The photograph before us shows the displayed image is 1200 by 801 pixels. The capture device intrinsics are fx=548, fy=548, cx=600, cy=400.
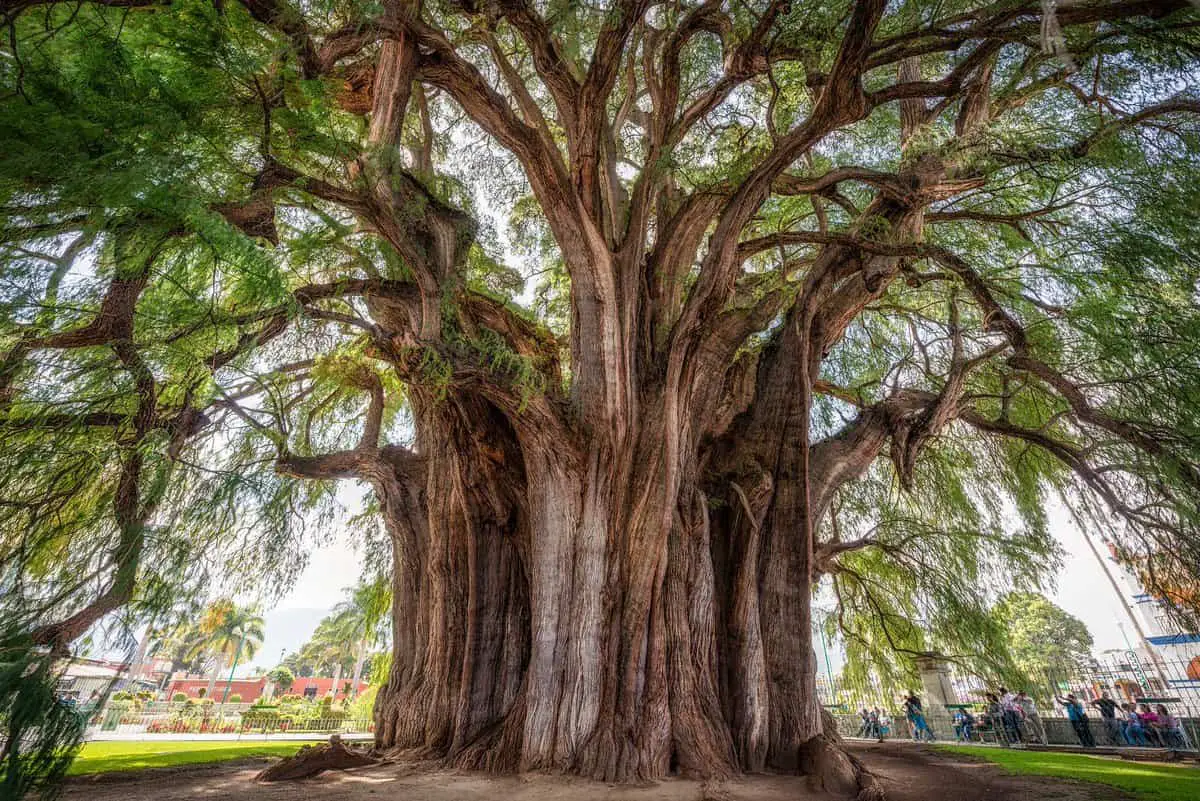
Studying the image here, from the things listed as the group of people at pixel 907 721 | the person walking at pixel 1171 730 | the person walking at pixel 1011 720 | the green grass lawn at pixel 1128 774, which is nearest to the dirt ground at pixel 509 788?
the green grass lawn at pixel 1128 774

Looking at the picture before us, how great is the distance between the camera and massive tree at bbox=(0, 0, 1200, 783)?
2.71m

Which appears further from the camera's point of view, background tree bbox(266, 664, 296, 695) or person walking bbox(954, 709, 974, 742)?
background tree bbox(266, 664, 296, 695)

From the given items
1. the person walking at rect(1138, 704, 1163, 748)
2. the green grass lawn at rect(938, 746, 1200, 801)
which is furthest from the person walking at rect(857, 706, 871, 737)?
the green grass lawn at rect(938, 746, 1200, 801)

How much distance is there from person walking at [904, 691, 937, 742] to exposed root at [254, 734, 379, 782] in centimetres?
810

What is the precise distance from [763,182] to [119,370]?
4.30m

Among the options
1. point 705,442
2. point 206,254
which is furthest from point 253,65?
point 705,442

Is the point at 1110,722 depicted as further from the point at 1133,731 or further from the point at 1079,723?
the point at 1079,723

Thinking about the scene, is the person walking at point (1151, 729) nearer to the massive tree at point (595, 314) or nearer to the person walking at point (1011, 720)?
the person walking at point (1011, 720)

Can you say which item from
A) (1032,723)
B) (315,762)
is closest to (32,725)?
(315,762)

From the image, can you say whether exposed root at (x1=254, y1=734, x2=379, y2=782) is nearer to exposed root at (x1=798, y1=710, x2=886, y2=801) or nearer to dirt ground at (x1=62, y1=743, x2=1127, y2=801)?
dirt ground at (x1=62, y1=743, x2=1127, y2=801)

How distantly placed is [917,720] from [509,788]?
30.4ft

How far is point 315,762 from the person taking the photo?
13.8ft

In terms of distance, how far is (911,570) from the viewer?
6.55m

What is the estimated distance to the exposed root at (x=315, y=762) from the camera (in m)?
4.07
